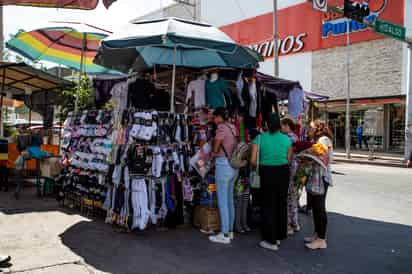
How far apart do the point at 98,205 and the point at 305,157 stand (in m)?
3.49

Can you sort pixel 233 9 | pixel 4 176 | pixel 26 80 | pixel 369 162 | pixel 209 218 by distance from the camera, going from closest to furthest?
pixel 209 218
pixel 4 176
pixel 26 80
pixel 369 162
pixel 233 9

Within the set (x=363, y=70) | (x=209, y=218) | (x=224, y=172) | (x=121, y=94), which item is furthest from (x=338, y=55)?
(x=224, y=172)

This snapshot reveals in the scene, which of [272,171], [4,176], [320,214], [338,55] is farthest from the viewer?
[338,55]

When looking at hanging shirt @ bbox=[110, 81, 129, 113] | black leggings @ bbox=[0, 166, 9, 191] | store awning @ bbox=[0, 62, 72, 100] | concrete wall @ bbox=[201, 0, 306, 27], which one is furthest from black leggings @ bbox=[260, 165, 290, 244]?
concrete wall @ bbox=[201, 0, 306, 27]

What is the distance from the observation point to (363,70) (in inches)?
857

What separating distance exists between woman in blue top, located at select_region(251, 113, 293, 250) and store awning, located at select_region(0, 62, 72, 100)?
6496 mm

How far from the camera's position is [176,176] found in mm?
6105

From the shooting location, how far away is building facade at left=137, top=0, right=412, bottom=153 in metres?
20.6

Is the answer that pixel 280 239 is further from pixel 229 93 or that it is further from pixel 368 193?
pixel 368 193

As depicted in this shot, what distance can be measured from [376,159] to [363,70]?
5271 mm

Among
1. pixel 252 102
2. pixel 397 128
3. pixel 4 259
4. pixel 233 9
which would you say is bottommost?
pixel 4 259

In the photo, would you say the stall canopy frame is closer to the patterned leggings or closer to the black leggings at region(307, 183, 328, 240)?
the patterned leggings

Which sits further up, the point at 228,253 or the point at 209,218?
the point at 209,218

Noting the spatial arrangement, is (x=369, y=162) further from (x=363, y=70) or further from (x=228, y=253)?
(x=228, y=253)
